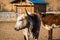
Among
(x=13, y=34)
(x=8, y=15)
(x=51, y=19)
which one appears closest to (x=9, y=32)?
(x=13, y=34)

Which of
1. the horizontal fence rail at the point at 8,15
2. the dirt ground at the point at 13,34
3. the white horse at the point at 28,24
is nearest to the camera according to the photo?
the white horse at the point at 28,24


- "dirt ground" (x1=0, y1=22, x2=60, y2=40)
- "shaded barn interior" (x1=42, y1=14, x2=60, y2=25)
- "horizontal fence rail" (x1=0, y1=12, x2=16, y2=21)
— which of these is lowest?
"horizontal fence rail" (x1=0, y1=12, x2=16, y2=21)

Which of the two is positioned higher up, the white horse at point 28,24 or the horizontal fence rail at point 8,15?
A: the white horse at point 28,24

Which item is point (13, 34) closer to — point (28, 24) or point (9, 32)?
point (9, 32)

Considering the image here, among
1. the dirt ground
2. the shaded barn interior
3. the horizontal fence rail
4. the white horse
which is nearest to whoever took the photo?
the white horse

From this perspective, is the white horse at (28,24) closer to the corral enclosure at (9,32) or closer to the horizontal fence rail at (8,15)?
the corral enclosure at (9,32)

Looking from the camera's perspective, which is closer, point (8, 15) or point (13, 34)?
point (13, 34)

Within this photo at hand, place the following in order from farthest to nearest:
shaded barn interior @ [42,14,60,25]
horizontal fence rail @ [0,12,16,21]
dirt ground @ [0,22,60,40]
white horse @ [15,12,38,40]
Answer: horizontal fence rail @ [0,12,16,21]
dirt ground @ [0,22,60,40]
shaded barn interior @ [42,14,60,25]
white horse @ [15,12,38,40]

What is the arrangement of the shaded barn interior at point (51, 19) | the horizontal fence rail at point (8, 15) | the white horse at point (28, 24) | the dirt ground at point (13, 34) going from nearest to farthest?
the white horse at point (28, 24) < the shaded barn interior at point (51, 19) < the dirt ground at point (13, 34) < the horizontal fence rail at point (8, 15)

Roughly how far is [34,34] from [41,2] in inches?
152

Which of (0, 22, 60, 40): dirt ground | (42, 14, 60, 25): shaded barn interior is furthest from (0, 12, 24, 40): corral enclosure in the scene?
(42, 14, 60, 25): shaded barn interior

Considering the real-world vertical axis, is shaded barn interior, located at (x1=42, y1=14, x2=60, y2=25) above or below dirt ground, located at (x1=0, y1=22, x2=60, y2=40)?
above

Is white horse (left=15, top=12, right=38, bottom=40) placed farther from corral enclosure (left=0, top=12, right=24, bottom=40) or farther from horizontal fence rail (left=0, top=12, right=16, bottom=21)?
horizontal fence rail (left=0, top=12, right=16, bottom=21)

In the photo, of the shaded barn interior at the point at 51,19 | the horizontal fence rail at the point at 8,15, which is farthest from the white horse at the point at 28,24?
the horizontal fence rail at the point at 8,15
